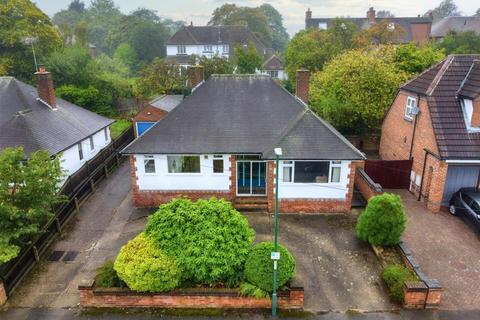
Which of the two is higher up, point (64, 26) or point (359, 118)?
point (64, 26)

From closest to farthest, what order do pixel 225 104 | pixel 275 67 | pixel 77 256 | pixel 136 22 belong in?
pixel 77 256, pixel 225 104, pixel 275 67, pixel 136 22

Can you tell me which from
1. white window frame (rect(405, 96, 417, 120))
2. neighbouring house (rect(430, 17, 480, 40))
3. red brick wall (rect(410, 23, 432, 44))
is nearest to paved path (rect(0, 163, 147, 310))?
white window frame (rect(405, 96, 417, 120))

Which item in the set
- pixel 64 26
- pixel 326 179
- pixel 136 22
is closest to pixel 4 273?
pixel 326 179

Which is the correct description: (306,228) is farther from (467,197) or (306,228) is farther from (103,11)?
(103,11)

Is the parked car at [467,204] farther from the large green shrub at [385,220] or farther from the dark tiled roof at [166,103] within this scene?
the dark tiled roof at [166,103]

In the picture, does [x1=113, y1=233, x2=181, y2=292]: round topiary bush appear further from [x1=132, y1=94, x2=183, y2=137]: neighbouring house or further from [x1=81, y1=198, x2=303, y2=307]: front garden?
[x1=132, y1=94, x2=183, y2=137]: neighbouring house

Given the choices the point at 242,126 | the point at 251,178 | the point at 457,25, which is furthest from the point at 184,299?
the point at 457,25
